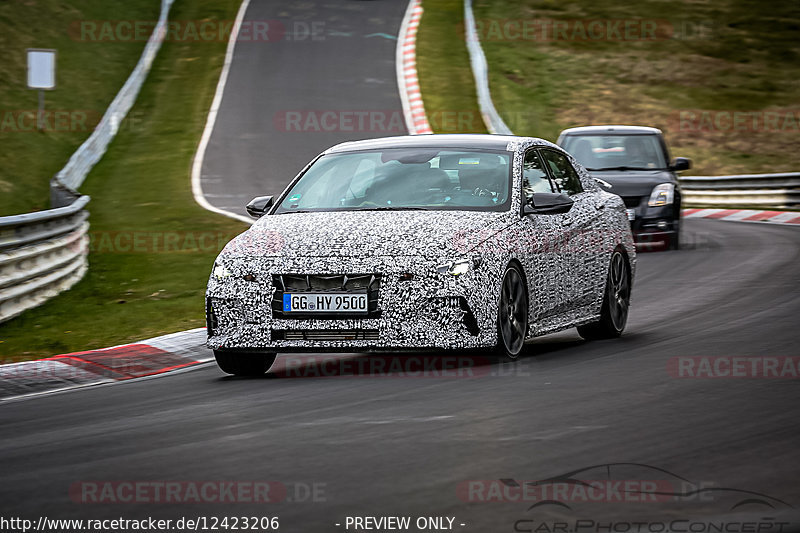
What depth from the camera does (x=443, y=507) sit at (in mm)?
5074

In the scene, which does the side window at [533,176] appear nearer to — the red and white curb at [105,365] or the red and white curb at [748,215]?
the red and white curb at [105,365]

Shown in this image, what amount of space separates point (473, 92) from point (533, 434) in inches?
1213

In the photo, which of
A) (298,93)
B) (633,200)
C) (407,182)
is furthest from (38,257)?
(298,93)

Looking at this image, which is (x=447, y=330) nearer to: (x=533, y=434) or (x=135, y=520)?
(x=533, y=434)

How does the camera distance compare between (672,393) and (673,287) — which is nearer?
(672,393)

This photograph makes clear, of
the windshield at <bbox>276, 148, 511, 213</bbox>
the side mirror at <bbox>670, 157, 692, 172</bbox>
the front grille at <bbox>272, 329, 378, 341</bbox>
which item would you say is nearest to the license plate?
the front grille at <bbox>272, 329, 378, 341</bbox>

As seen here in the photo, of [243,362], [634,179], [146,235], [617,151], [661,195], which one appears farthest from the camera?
[617,151]

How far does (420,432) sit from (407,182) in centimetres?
357

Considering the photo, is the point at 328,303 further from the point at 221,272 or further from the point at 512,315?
the point at 512,315

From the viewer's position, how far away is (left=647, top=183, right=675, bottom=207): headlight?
19.5m

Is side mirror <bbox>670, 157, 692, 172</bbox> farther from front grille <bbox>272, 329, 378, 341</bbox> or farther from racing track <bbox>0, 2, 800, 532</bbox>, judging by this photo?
front grille <bbox>272, 329, 378, 341</bbox>

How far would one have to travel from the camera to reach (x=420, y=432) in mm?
6656

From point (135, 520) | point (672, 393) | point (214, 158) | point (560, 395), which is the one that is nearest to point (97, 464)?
point (135, 520)

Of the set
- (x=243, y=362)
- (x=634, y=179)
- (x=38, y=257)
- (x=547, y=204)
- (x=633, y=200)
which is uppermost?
(x=547, y=204)
